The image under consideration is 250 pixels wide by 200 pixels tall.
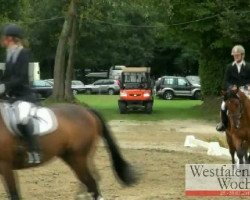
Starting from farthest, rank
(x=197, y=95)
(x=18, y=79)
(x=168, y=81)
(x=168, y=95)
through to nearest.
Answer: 1. (x=197, y=95)
2. (x=168, y=81)
3. (x=168, y=95)
4. (x=18, y=79)

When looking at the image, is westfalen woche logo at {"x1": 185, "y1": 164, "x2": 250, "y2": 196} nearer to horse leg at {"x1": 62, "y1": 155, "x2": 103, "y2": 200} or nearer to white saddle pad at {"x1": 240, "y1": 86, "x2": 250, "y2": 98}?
white saddle pad at {"x1": 240, "y1": 86, "x2": 250, "y2": 98}

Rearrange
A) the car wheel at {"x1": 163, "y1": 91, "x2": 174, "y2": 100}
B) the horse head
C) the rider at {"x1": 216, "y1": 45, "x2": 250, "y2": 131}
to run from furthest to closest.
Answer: the car wheel at {"x1": 163, "y1": 91, "x2": 174, "y2": 100} < the rider at {"x1": 216, "y1": 45, "x2": 250, "y2": 131} < the horse head

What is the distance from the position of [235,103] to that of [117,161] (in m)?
3.01

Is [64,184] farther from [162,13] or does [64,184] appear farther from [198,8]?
[162,13]

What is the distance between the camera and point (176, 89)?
5547 centimetres

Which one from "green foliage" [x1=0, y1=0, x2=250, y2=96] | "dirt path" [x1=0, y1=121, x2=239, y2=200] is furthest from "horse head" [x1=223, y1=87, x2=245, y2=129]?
"green foliage" [x1=0, y1=0, x2=250, y2=96]

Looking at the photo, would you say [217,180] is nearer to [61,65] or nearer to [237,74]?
[237,74]

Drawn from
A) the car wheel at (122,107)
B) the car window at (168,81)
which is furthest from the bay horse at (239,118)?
the car window at (168,81)

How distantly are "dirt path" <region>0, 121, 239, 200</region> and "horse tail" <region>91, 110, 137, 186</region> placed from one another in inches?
28.7

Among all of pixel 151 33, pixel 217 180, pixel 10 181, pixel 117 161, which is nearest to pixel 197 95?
pixel 151 33

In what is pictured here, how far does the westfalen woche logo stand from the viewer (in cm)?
1015

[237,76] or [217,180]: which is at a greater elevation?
[237,76]

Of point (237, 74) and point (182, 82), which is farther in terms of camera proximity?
point (182, 82)

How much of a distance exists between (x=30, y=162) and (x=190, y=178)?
10.4 feet
